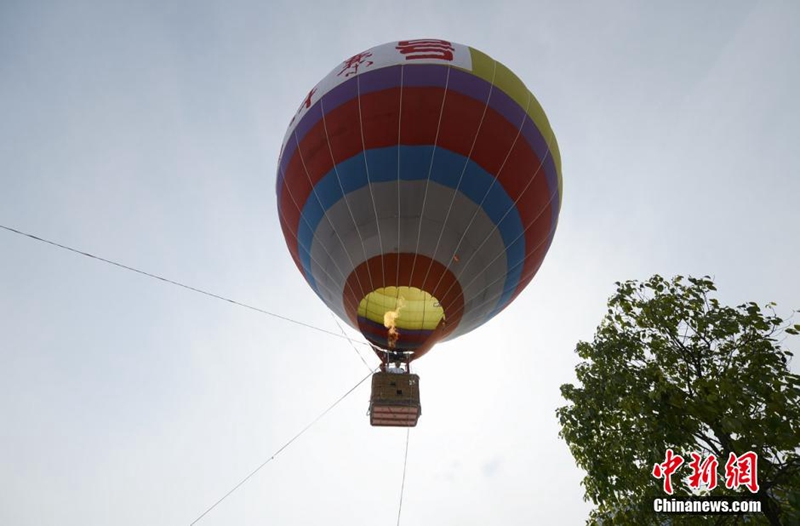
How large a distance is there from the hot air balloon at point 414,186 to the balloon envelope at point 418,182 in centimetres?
3

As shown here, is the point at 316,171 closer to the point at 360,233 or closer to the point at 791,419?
the point at 360,233

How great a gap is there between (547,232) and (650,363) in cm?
454

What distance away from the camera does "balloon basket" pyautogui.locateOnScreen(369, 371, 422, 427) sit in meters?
8.29

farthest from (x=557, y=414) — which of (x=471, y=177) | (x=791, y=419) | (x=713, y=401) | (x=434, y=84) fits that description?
(x=434, y=84)

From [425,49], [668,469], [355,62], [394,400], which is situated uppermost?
[425,49]

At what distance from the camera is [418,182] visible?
8.44m

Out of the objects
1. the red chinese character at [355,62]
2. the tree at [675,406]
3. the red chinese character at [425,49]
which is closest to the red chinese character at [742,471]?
the tree at [675,406]

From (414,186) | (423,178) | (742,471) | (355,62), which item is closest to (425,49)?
(355,62)

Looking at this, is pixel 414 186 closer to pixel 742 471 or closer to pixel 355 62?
pixel 355 62

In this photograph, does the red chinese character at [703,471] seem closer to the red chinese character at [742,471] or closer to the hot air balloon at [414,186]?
the red chinese character at [742,471]

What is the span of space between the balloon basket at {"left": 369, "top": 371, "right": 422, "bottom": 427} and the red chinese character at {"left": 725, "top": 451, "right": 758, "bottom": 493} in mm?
5066

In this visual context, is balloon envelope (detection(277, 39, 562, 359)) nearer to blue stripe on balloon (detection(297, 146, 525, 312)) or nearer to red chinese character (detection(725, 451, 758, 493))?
blue stripe on balloon (detection(297, 146, 525, 312))

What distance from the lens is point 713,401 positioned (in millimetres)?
4824

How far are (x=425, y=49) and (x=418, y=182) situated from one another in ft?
11.0
